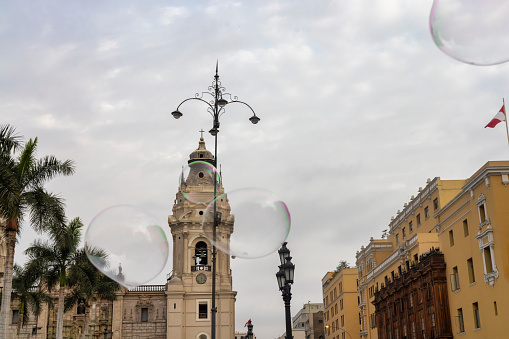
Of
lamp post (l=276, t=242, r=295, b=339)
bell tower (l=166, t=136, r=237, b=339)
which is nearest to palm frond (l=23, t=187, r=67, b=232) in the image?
lamp post (l=276, t=242, r=295, b=339)

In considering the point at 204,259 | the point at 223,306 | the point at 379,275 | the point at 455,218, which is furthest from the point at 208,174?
the point at 455,218

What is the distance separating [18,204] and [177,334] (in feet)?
153

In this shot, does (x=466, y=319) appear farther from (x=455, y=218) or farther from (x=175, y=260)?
(x=175, y=260)

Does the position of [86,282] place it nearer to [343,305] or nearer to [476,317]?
[476,317]

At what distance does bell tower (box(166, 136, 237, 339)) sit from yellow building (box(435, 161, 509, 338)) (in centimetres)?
3140

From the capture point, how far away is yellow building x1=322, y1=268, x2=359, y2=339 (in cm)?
8044

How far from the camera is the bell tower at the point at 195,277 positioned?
235 ft

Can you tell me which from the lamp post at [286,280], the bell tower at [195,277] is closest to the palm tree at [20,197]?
the lamp post at [286,280]

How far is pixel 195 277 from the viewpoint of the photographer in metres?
72.9

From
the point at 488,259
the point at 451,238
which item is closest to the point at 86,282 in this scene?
the point at 451,238

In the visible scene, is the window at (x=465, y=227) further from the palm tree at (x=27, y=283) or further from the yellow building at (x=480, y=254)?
the palm tree at (x=27, y=283)

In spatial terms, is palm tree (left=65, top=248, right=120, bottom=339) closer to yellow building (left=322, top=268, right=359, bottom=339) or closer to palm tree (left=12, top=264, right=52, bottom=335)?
palm tree (left=12, top=264, right=52, bottom=335)

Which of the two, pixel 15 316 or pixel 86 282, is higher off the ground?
pixel 15 316

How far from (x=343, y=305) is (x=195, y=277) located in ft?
71.2
